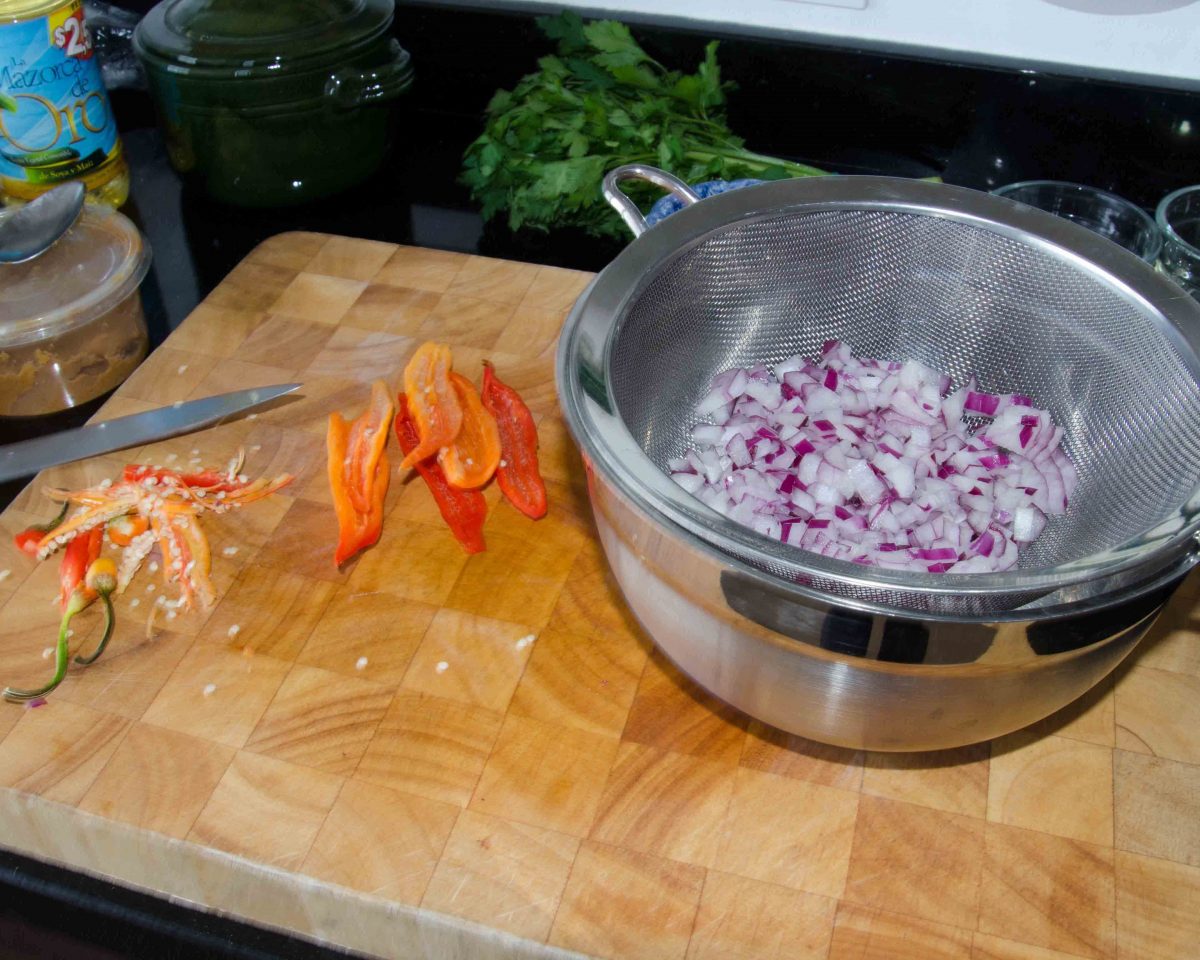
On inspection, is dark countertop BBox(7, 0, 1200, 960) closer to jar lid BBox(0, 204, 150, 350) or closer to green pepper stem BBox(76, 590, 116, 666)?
jar lid BBox(0, 204, 150, 350)

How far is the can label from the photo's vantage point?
5.16ft

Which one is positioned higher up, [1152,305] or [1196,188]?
[1152,305]

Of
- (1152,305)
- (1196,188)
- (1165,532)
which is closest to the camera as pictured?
(1165,532)

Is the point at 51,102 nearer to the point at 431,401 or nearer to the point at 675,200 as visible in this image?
the point at 431,401

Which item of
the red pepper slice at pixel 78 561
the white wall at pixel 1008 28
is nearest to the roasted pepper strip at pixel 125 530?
the red pepper slice at pixel 78 561

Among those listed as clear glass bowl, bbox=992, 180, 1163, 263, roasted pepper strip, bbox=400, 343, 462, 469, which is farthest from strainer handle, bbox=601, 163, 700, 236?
clear glass bowl, bbox=992, 180, 1163, 263

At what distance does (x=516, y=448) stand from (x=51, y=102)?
87 centimetres

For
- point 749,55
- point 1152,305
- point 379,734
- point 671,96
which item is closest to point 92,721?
point 379,734

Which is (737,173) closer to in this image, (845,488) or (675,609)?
(845,488)

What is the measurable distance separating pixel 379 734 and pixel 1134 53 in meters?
1.52

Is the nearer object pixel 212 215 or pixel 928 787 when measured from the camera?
pixel 928 787

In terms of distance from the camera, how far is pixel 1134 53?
1775 mm

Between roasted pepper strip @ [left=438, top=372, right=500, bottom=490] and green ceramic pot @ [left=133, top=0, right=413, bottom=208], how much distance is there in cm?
59

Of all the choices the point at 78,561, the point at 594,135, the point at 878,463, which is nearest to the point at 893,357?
the point at 878,463
